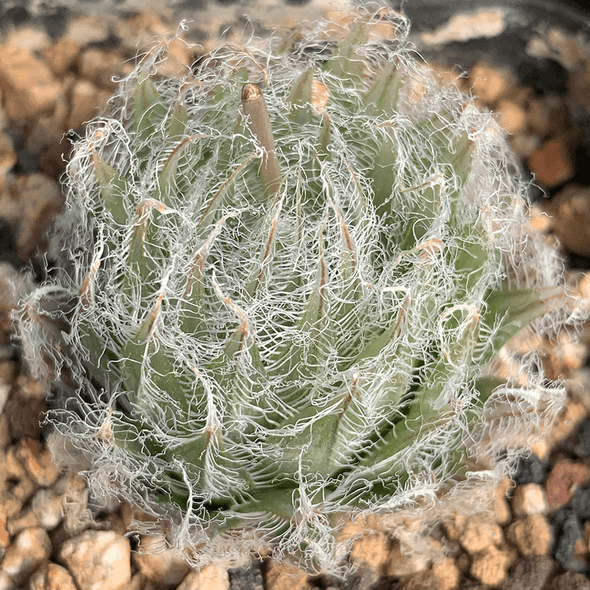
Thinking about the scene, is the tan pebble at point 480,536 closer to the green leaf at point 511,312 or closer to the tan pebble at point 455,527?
the tan pebble at point 455,527

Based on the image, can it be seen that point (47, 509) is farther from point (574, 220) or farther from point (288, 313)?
point (574, 220)

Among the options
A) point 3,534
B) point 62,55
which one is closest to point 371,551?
point 3,534

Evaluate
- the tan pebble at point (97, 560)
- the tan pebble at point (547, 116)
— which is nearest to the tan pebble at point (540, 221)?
the tan pebble at point (547, 116)

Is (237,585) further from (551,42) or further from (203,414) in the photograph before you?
(551,42)

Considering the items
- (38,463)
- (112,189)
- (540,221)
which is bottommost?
(38,463)

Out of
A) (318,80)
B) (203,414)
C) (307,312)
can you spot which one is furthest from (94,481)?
(318,80)
